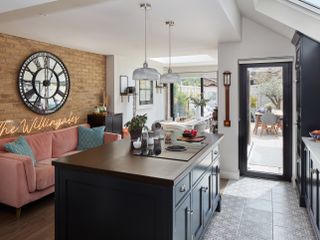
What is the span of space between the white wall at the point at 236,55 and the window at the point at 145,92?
9.76ft

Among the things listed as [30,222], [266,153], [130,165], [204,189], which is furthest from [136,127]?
[266,153]

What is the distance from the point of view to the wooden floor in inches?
108

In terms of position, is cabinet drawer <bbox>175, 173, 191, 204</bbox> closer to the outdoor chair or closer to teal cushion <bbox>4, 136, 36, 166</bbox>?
teal cushion <bbox>4, 136, 36, 166</bbox>

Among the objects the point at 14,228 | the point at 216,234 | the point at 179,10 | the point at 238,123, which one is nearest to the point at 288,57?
the point at 238,123

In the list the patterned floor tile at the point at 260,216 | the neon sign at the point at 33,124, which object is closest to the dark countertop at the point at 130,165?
the patterned floor tile at the point at 260,216

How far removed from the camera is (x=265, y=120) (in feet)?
14.9

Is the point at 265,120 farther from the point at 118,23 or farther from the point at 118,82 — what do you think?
the point at 118,82

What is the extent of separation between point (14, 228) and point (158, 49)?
3.98 m

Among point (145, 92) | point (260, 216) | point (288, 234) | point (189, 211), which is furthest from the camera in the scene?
point (145, 92)

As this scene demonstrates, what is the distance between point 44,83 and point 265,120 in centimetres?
391

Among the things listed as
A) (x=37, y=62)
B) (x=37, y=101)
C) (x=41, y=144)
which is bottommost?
(x=41, y=144)

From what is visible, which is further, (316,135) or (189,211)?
(316,135)

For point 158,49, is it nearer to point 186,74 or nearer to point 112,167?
point 186,74

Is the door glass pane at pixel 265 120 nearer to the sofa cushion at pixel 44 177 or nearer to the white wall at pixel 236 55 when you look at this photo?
the white wall at pixel 236 55
